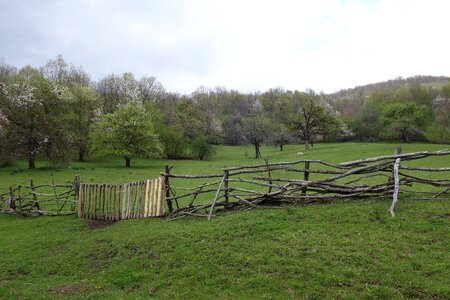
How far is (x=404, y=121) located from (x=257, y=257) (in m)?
57.4

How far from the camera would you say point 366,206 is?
966 cm

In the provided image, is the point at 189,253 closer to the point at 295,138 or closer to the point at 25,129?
the point at 25,129

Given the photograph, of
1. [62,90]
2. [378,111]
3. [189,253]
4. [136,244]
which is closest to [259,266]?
[189,253]

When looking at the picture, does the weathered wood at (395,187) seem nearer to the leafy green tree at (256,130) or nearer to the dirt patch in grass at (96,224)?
the dirt patch in grass at (96,224)

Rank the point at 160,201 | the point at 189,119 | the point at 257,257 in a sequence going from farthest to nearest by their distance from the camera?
1. the point at 189,119
2. the point at 160,201
3. the point at 257,257

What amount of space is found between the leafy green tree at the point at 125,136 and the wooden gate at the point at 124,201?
25337mm

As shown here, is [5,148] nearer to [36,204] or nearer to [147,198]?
[36,204]

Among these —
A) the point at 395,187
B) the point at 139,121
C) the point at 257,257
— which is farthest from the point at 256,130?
the point at 257,257

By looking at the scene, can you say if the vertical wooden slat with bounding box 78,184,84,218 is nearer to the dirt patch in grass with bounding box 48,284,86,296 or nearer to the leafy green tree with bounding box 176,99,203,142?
the dirt patch in grass with bounding box 48,284,86,296

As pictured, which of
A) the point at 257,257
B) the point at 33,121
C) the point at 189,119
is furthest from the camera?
the point at 189,119

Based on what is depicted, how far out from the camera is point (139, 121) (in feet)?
137

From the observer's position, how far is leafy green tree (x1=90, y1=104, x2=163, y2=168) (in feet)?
130

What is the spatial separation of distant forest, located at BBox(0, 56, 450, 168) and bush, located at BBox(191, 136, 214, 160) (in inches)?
5.8

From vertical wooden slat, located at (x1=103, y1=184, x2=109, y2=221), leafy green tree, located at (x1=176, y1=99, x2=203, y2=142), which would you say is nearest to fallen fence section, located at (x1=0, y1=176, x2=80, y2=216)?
vertical wooden slat, located at (x1=103, y1=184, x2=109, y2=221)
